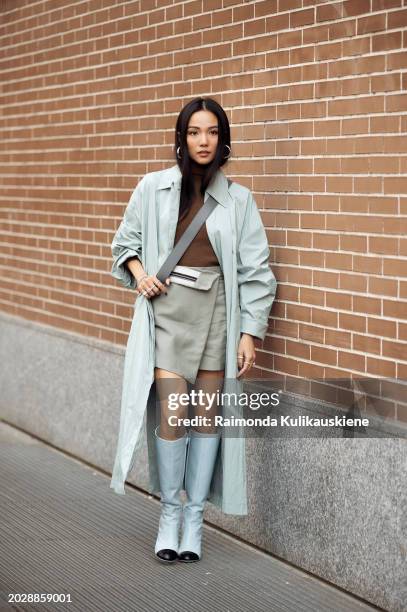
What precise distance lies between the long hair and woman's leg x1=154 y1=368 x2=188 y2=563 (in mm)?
832

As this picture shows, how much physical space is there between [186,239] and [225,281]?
0.90 ft

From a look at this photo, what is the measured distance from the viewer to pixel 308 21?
579cm

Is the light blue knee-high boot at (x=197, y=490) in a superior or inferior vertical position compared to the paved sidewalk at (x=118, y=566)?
superior

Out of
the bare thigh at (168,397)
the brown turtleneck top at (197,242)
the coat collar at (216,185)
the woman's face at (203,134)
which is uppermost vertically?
the woman's face at (203,134)

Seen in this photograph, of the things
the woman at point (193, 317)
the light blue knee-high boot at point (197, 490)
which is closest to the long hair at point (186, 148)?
the woman at point (193, 317)

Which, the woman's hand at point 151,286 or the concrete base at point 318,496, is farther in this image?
the woman's hand at point 151,286

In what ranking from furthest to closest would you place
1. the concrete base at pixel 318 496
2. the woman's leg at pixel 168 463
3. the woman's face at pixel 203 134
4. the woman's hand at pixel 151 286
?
the woman's leg at pixel 168 463 → the woman's hand at pixel 151 286 → the woman's face at pixel 203 134 → the concrete base at pixel 318 496

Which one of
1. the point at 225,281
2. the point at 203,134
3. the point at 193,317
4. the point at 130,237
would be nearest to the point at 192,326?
the point at 193,317

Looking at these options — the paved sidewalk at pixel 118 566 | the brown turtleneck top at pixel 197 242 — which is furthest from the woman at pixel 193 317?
the paved sidewalk at pixel 118 566

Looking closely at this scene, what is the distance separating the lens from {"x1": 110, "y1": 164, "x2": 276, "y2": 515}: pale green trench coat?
5.82 metres

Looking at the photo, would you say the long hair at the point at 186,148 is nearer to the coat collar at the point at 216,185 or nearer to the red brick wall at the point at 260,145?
the coat collar at the point at 216,185

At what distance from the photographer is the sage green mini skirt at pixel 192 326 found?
5.85 meters

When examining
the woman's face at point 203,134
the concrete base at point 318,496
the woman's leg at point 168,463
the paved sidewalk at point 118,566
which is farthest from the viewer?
the woman's leg at point 168,463

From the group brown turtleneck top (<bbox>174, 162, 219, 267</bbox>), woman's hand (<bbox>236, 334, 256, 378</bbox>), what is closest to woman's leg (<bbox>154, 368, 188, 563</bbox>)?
woman's hand (<bbox>236, 334, 256, 378</bbox>)
